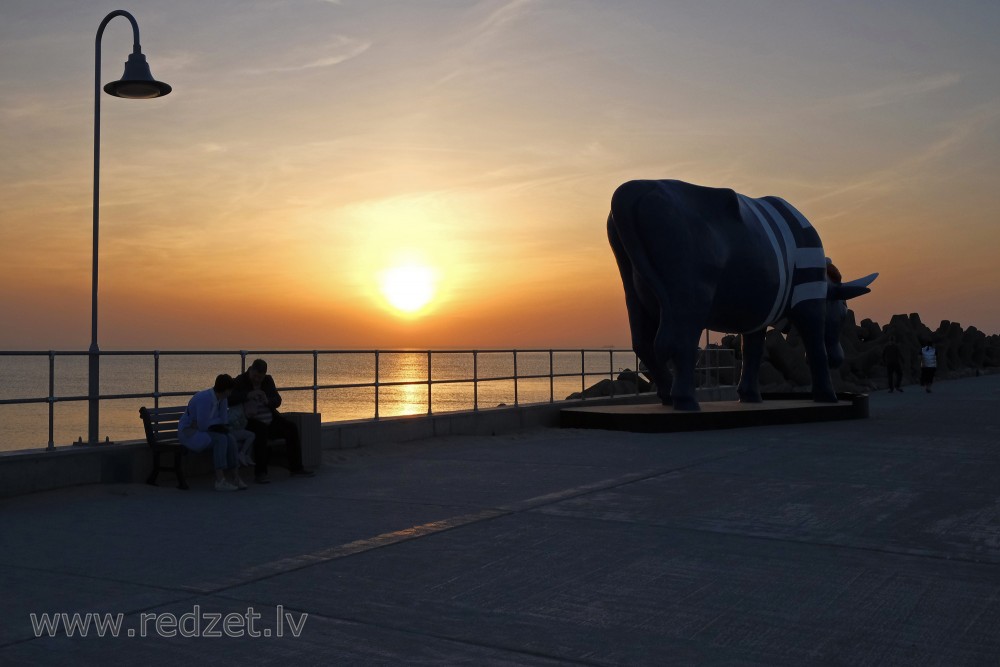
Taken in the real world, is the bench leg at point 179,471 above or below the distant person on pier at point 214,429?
below

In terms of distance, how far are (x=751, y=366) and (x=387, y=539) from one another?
42.5 feet

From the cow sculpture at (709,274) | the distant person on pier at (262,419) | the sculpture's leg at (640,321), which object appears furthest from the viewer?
the sculpture's leg at (640,321)

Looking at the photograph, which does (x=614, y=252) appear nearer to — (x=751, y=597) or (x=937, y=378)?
(x=751, y=597)

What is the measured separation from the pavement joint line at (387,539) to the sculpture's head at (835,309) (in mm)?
9960

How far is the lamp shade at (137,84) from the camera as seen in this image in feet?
34.3

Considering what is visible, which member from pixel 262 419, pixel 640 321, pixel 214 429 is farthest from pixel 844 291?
pixel 214 429

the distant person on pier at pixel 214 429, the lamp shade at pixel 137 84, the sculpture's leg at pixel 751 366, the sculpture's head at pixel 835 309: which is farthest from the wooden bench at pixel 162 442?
the sculpture's head at pixel 835 309

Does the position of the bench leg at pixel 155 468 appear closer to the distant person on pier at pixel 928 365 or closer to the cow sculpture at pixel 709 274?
the cow sculpture at pixel 709 274

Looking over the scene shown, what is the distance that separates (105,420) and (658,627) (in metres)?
57.5

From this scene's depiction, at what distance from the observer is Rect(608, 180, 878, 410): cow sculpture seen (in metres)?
15.0

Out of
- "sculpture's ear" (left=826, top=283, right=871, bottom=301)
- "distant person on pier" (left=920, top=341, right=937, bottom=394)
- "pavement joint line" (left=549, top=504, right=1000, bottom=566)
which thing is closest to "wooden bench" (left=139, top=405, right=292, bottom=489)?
"pavement joint line" (left=549, top=504, right=1000, bottom=566)

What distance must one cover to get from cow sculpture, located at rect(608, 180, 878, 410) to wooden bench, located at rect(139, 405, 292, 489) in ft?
25.2

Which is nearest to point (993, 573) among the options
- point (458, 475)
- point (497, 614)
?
point (497, 614)

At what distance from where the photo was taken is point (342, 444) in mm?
12430
